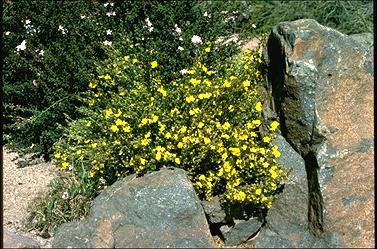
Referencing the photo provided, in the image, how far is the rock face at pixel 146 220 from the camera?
416cm

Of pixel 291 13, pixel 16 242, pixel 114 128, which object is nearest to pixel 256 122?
pixel 114 128

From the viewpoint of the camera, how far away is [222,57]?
19.8 feet

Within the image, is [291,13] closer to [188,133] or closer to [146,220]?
[188,133]

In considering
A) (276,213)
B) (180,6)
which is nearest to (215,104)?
(276,213)

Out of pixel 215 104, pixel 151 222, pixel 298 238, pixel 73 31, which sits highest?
pixel 73 31

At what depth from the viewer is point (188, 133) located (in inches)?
184

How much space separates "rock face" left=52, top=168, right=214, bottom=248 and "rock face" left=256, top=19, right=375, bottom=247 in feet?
1.80

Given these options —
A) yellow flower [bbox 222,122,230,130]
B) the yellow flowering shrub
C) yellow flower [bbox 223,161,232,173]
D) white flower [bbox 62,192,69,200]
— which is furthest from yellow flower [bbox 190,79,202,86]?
white flower [bbox 62,192,69,200]

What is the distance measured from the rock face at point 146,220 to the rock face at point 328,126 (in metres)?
0.55

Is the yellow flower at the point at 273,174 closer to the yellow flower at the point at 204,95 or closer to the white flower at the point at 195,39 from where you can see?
the yellow flower at the point at 204,95

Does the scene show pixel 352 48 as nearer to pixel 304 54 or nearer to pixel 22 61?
pixel 304 54

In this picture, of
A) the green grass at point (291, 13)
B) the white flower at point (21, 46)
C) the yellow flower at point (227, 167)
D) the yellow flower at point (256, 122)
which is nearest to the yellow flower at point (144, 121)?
the yellow flower at point (227, 167)

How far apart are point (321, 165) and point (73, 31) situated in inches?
115

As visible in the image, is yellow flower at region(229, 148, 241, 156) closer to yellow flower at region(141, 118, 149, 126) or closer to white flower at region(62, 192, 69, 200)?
yellow flower at region(141, 118, 149, 126)
